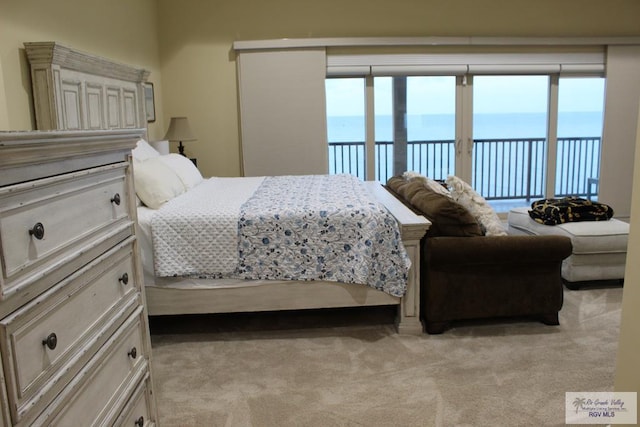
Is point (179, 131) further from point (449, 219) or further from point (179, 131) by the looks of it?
point (449, 219)

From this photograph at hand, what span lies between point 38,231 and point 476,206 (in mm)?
2580

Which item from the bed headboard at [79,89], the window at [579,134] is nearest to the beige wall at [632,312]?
the bed headboard at [79,89]

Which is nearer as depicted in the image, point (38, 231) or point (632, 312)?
point (38, 231)

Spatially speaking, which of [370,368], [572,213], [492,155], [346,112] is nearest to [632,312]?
[370,368]

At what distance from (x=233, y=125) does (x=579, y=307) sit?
3.85 m

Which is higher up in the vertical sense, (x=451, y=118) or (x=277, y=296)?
(x=451, y=118)

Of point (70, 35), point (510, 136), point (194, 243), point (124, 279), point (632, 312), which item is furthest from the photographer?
point (510, 136)

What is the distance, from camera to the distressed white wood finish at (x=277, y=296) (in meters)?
2.98

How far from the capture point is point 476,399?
2.32 meters

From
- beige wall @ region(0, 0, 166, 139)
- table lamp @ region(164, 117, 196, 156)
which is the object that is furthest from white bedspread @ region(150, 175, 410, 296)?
table lamp @ region(164, 117, 196, 156)

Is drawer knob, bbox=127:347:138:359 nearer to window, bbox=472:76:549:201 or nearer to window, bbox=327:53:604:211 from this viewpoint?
window, bbox=327:53:604:211

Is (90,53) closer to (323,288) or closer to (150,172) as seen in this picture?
(150,172)

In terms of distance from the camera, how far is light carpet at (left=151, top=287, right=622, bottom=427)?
224cm

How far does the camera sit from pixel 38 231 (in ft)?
3.65
